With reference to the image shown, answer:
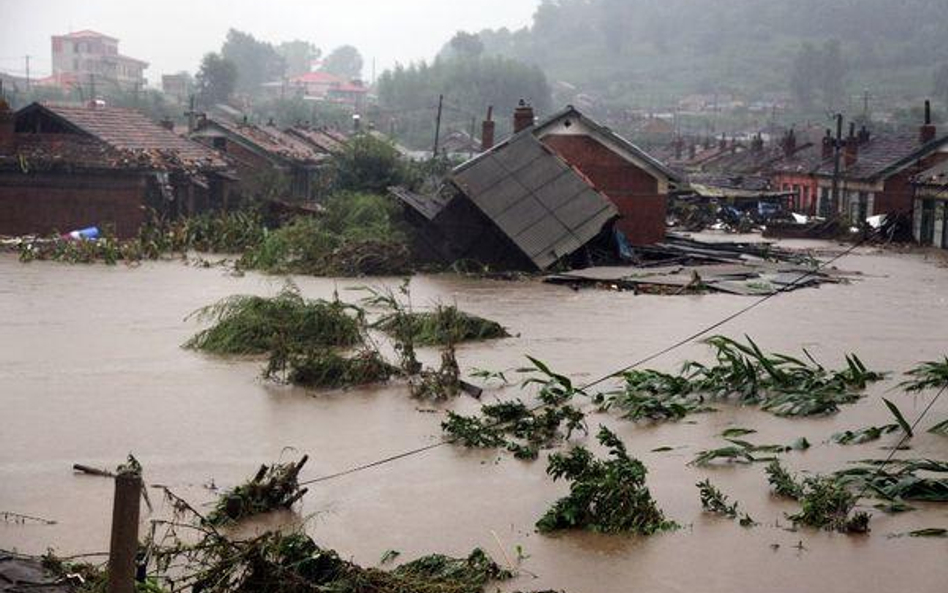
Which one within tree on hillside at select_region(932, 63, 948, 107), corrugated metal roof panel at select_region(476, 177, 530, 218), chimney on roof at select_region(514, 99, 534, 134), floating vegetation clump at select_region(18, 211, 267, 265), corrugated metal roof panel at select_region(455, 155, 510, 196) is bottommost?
floating vegetation clump at select_region(18, 211, 267, 265)

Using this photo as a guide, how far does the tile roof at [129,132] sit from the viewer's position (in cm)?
3428

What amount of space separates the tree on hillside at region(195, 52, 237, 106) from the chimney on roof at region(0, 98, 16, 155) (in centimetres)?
6865

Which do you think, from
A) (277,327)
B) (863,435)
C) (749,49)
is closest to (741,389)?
(863,435)

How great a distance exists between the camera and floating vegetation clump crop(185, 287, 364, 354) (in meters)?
18.2

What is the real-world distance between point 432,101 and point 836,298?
8310cm

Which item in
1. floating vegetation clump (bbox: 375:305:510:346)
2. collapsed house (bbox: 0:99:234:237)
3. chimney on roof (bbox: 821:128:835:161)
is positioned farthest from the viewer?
chimney on roof (bbox: 821:128:835:161)

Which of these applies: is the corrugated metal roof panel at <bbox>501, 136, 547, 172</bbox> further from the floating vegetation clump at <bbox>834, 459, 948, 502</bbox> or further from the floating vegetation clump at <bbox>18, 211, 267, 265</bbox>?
the floating vegetation clump at <bbox>834, 459, 948, 502</bbox>

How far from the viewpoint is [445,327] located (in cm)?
1952

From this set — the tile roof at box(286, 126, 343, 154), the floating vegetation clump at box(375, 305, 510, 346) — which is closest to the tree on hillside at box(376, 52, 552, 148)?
the tile roof at box(286, 126, 343, 154)

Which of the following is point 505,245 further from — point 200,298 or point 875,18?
point 875,18

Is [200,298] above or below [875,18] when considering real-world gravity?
below

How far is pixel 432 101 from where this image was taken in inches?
4208

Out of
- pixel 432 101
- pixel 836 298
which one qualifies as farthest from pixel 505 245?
pixel 432 101

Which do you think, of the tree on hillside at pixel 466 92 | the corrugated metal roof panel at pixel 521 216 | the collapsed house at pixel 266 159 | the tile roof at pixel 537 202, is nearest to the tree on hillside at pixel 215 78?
the tree on hillside at pixel 466 92
